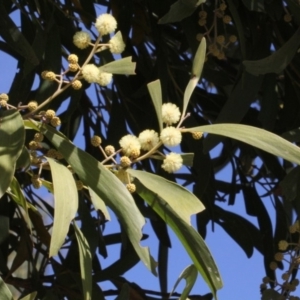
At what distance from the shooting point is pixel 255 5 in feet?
4.73

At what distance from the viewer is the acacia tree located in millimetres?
951

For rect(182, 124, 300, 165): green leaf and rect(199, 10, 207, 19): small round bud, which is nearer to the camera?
rect(182, 124, 300, 165): green leaf

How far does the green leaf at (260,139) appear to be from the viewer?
38.2 inches

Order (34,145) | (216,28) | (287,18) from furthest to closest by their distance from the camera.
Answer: (287,18) < (216,28) < (34,145)

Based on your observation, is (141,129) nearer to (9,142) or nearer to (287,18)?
(287,18)

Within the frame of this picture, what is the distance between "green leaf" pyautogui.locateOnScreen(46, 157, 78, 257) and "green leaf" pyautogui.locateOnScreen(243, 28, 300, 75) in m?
0.44

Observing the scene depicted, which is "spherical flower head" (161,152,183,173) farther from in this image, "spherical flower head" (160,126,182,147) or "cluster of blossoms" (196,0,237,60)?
"cluster of blossoms" (196,0,237,60)

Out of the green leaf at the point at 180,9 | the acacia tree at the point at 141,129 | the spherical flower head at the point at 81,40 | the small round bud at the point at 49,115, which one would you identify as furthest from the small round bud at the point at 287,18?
the small round bud at the point at 49,115

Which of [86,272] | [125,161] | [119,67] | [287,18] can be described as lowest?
[86,272]

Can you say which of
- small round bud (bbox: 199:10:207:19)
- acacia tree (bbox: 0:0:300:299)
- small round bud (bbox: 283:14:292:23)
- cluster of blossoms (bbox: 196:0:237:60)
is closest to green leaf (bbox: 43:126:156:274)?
acacia tree (bbox: 0:0:300:299)

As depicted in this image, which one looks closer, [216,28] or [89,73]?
[89,73]

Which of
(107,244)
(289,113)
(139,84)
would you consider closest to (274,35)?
(289,113)

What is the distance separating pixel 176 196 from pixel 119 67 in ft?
0.56

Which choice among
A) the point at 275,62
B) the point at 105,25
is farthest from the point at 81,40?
the point at 275,62
